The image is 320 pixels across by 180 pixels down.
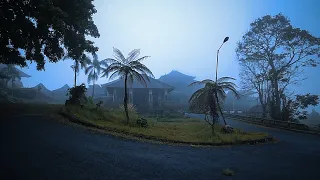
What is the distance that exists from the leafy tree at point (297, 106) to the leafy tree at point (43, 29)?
2214 cm

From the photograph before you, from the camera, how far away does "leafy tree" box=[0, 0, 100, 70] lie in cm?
1343

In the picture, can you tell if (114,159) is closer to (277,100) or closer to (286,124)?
(286,124)

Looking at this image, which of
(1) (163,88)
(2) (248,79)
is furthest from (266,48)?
(1) (163,88)

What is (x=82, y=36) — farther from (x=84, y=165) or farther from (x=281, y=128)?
(x=281, y=128)

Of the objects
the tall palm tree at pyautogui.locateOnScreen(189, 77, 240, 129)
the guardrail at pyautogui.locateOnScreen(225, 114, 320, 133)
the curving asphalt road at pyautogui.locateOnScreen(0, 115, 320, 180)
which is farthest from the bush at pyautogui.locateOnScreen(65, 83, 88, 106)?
the guardrail at pyautogui.locateOnScreen(225, 114, 320, 133)

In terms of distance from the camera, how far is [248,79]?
104 feet

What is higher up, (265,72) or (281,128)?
(265,72)

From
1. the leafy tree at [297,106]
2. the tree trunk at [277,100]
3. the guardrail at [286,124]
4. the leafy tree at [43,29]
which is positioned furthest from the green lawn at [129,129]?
the tree trunk at [277,100]

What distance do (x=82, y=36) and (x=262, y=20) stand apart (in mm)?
24129

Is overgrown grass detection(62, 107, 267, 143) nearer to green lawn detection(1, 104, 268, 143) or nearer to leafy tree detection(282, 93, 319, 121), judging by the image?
green lawn detection(1, 104, 268, 143)

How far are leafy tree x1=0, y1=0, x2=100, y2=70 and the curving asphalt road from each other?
6.47 m

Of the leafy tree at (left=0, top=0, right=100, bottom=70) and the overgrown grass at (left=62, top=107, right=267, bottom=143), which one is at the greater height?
the leafy tree at (left=0, top=0, right=100, bottom=70)

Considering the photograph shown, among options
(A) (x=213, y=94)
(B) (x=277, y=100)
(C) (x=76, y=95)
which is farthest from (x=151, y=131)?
(B) (x=277, y=100)

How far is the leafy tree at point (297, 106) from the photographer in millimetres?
Result: 24391
